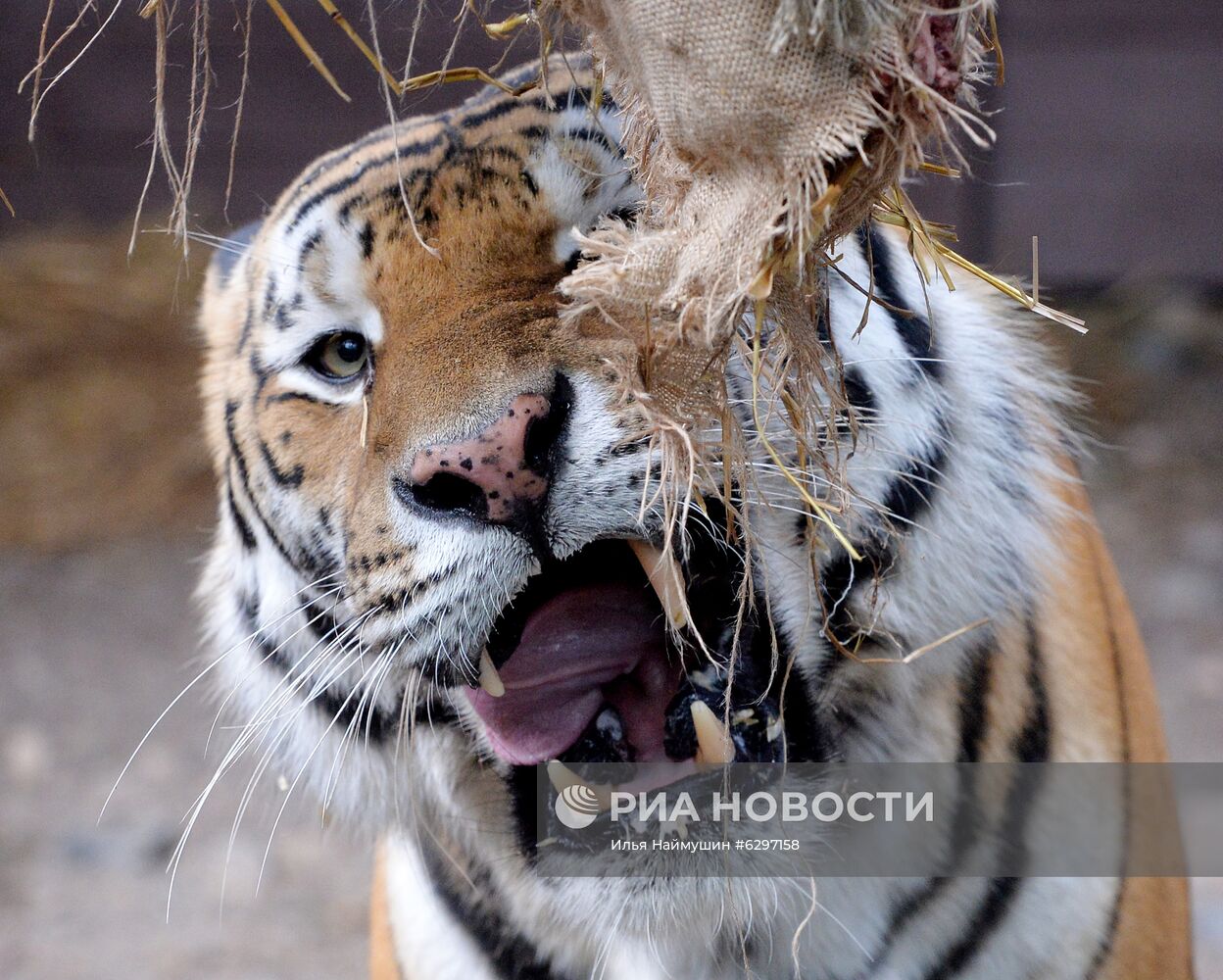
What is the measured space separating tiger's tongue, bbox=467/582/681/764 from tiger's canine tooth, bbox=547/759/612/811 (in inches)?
1.5

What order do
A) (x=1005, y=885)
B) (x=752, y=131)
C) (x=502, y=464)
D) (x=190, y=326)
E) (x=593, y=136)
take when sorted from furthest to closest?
1. (x=190, y=326)
2. (x=1005, y=885)
3. (x=593, y=136)
4. (x=502, y=464)
5. (x=752, y=131)

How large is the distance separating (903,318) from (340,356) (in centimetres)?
51

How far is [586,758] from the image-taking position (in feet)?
3.72

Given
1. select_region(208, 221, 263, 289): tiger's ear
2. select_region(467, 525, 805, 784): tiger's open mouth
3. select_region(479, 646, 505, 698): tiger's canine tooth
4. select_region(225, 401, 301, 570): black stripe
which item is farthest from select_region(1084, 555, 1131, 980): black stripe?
select_region(208, 221, 263, 289): tiger's ear

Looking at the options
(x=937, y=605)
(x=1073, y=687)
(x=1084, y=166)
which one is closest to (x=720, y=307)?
(x=937, y=605)

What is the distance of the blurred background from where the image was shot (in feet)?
11.1

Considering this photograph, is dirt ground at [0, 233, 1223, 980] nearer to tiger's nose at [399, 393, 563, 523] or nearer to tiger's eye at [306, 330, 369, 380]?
tiger's eye at [306, 330, 369, 380]

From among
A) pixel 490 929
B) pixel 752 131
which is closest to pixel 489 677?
pixel 490 929

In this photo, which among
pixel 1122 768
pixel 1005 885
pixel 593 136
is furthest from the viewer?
pixel 1122 768

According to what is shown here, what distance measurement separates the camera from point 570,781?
1115 millimetres

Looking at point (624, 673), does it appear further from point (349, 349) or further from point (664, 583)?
point (349, 349)

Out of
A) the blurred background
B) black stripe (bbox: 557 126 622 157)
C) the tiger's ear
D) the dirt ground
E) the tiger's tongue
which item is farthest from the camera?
the blurred background

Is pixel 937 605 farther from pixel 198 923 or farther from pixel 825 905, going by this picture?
pixel 198 923

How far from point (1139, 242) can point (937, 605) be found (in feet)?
10.8
